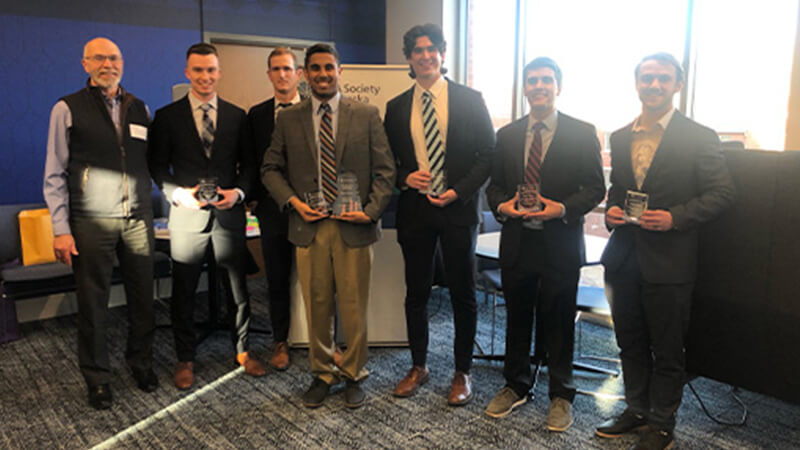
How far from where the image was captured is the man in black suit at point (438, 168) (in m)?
2.80

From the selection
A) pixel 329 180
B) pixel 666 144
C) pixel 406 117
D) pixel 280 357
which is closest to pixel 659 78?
pixel 666 144

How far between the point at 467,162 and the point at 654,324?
1089 millimetres

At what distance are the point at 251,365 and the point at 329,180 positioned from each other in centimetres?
126

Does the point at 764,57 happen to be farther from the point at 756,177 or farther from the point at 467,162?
the point at 467,162

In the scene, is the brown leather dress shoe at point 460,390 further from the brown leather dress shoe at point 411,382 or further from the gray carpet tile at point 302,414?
the brown leather dress shoe at point 411,382

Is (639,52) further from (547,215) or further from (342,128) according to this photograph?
(342,128)

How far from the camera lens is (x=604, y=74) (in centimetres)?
472

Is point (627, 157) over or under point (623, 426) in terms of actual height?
over

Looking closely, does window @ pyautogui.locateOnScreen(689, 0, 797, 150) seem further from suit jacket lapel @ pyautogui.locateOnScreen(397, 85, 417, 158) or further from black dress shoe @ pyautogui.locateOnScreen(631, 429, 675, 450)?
suit jacket lapel @ pyautogui.locateOnScreen(397, 85, 417, 158)

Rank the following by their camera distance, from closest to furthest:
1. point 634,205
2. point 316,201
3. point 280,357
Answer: point 634,205 < point 316,201 < point 280,357

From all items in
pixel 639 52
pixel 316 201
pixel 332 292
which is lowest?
pixel 332 292

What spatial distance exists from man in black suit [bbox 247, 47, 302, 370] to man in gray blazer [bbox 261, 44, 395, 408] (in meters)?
0.48

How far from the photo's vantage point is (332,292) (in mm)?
2928

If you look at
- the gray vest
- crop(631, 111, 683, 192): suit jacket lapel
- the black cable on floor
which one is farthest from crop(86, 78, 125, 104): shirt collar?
the black cable on floor
